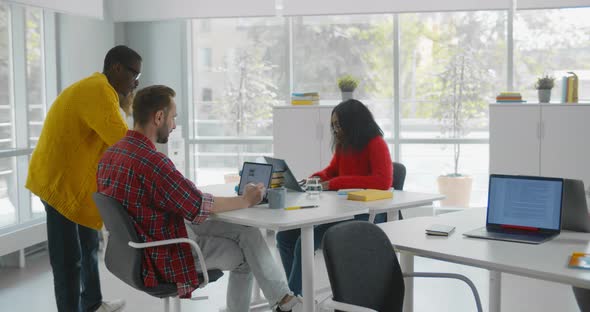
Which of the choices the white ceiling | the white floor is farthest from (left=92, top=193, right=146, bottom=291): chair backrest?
the white ceiling

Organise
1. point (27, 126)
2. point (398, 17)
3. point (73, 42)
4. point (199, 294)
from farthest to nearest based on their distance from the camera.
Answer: point (398, 17), point (73, 42), point (27, 126), point (199, 294)

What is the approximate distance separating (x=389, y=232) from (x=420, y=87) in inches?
174

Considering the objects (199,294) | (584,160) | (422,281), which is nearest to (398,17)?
(584,160)

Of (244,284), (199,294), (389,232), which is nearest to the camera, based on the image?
(389,232)

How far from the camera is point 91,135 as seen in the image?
4066mm

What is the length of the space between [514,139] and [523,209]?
3593mm

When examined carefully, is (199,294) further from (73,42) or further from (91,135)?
(73,42)

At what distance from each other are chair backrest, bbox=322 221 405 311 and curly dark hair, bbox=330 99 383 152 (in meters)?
1.70

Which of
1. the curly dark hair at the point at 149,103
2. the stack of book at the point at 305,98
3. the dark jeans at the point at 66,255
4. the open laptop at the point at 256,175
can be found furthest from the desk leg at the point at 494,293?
the stack of book at the point at 305,98

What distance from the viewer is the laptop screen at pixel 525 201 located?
3.07 metres

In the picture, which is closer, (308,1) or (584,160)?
(584,160)

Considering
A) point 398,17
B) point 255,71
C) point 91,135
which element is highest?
point 398,17

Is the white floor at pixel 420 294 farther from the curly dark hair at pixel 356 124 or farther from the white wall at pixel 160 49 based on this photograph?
the white wall at pixel 160 49

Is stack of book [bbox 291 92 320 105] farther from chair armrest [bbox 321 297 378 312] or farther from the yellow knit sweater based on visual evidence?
chair armrest [bbox 321 297 378 312]
